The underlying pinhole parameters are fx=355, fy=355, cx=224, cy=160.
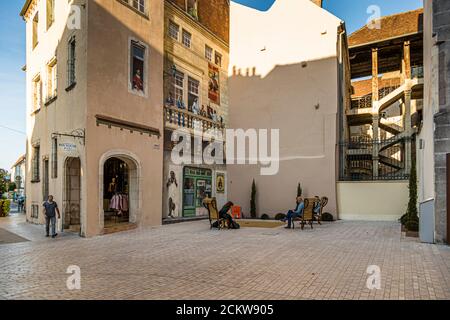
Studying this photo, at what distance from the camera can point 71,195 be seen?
47.5 ft

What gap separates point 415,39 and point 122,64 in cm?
1982

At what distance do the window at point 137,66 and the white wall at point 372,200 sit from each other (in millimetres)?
11383

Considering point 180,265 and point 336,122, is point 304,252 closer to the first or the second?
point 180,265

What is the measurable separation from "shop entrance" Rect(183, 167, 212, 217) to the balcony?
226 cm

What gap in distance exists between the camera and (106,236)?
12.6 meters

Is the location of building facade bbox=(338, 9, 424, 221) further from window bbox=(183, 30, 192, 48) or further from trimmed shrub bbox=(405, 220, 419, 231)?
window bbox=(183, 30, 192, 48)

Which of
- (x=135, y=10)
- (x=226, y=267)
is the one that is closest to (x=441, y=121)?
(x=226, y=267)

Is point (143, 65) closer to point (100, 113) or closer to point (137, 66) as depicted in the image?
point (137, 66)

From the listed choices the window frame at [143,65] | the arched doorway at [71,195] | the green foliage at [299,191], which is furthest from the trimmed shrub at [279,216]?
the arched doorway at [71,195]

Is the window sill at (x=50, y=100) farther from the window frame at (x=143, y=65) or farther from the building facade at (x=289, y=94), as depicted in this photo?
the building facade at (x=289, y=94)

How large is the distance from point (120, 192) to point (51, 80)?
255 inches

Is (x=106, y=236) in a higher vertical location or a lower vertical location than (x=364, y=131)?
lower

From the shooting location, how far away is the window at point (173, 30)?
17.6m
